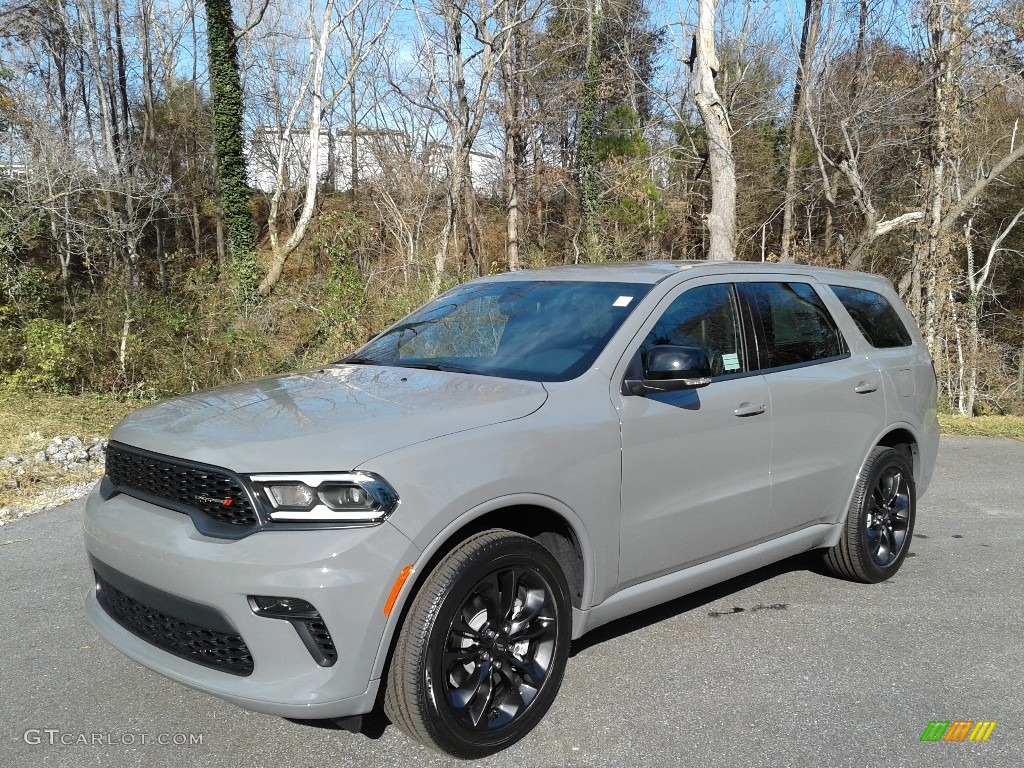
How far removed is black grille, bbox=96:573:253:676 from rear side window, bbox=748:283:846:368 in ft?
9.37

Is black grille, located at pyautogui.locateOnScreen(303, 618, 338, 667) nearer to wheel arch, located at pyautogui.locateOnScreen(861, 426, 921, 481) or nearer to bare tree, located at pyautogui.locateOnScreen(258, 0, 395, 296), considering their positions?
wheel arch, located at pyautogui.locateOnScreen(861, 426, 921, 481)

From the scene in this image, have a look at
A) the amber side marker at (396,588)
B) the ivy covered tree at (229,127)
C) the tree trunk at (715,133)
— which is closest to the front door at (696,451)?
the amber side marker at (396,588)

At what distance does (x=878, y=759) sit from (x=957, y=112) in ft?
51.6

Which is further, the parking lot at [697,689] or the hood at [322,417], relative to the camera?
the parking lot at [697,689]

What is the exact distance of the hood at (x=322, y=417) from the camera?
112 inches

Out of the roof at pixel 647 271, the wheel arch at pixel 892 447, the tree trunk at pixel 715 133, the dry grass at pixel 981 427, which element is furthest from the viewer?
the tree trunk at pixel 715 133

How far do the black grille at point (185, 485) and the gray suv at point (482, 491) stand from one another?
0.01 m

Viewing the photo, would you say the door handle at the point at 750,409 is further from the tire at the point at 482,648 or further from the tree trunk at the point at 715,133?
the tree trunk at the point at 715,133

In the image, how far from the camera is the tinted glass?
3.99 m

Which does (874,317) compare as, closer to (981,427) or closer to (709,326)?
(709,326)

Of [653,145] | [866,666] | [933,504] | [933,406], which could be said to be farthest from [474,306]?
[653,145]

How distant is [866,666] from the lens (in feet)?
13.0

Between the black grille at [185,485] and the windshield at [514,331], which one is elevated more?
the windshield at [514,331]

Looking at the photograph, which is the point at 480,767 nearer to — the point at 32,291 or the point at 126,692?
the point at 126,692
